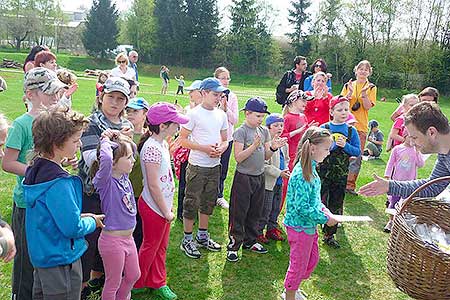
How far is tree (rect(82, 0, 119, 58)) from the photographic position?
169 ft

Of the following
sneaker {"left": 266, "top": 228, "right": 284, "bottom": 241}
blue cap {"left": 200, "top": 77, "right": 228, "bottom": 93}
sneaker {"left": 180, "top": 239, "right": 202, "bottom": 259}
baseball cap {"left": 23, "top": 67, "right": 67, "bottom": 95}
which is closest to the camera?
baseball cap {"left": 23, "top": 67, "right": 67, "bottom": 95}

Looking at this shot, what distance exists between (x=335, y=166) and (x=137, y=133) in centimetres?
247

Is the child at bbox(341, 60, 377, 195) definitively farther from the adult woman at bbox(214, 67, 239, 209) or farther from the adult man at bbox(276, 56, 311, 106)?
the adult woman at bbox(214, 67, 239, 209)

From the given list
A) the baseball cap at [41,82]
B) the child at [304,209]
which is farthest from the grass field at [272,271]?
the baseball cap at [41,82]

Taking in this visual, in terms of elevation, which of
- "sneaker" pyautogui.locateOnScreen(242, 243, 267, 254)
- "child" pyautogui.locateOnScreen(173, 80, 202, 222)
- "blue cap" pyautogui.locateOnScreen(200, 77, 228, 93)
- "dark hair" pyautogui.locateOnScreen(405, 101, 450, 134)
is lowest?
"sneaker" pyautogui.locateOnScreen(242, 243, 267, 254)

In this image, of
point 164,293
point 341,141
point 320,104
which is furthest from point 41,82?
point 320,104

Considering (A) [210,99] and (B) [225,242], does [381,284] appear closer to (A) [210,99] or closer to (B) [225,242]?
(B) [225,242]

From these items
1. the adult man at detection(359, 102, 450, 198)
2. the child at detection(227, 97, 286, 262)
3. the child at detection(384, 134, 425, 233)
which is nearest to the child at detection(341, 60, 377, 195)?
the child at detection(384, 134, 425, 233)

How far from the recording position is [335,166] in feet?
16.9

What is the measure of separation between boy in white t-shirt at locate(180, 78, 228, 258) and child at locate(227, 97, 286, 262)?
24 centimetres

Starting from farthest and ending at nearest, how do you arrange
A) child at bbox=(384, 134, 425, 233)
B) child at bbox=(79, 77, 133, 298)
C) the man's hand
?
child at bbox=(384, 134, 425, 233)
the man's hand
child at bbox=(79, 77, 133, 298)

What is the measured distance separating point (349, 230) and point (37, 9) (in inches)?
2525

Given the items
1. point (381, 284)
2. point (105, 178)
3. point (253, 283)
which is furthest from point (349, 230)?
point (105, 178)

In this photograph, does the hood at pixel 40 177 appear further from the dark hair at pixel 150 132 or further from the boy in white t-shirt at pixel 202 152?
the boy in white t-shirt at pixel 202 152
